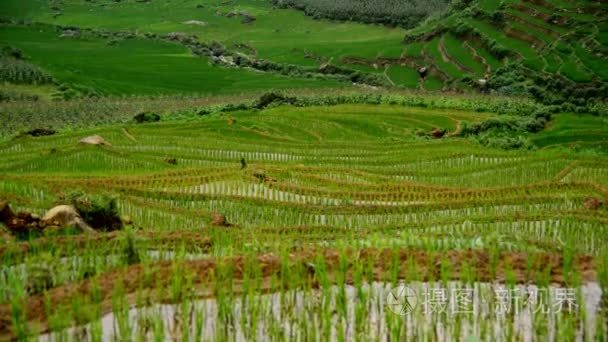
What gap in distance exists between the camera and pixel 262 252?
327 inches

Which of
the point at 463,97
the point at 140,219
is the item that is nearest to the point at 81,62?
the point at 463,97

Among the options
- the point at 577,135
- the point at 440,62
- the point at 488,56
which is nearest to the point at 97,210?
the point at 577,135

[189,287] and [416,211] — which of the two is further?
[416,211]

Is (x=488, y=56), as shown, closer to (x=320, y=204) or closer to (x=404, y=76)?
(x=404, y=76)

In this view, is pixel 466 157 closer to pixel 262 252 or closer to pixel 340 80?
pixel 262 252

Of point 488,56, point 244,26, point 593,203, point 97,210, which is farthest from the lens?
point 244,26

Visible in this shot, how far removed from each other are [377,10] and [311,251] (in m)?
91.2

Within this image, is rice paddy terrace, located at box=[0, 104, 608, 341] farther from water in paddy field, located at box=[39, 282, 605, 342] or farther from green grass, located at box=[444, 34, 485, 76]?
green grass, located at box=[444, 34, 485, 76]

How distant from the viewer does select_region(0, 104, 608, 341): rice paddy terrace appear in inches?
251

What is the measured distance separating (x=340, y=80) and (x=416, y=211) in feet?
170

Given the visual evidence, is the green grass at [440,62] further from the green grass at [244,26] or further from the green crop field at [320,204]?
the green grass at [244,26]

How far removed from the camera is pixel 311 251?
815 cm

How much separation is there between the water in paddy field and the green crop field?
0.09 feet

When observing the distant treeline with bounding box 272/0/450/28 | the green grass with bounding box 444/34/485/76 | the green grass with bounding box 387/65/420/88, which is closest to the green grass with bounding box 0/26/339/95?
the green grass with bounding box 387/65/420/88
